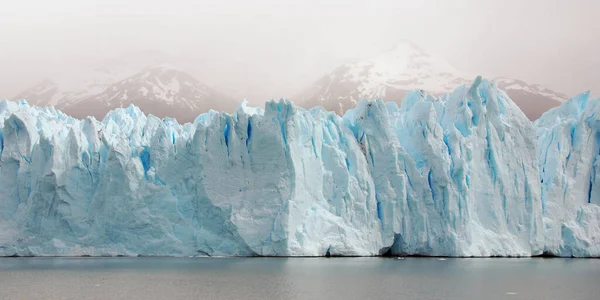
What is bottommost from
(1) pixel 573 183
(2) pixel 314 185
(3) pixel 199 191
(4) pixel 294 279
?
(4) pixel 294 279

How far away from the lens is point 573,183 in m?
29.6

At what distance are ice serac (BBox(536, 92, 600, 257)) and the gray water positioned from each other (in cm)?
244

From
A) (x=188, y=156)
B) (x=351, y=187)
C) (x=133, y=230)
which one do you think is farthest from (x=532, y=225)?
(x=133, y=230)

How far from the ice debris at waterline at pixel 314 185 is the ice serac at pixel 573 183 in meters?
0.06

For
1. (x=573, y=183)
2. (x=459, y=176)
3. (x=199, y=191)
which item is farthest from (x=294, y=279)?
(x=573, y=183)

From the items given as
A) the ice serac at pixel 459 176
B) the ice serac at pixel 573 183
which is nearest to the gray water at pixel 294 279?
the ice serac at pixel 459 176

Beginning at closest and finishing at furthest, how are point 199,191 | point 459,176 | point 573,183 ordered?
1. point 199,191
2. point 459,176
3. point 573,183

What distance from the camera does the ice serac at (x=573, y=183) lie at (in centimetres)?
2909

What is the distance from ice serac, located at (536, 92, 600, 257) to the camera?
29094 millimetres

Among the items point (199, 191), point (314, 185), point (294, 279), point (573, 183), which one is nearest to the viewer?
point (294, 279)

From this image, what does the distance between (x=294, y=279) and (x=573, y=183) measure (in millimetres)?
15198

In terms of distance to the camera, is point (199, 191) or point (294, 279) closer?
point (294, 279)

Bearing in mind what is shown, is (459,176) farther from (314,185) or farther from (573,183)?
(314,185)

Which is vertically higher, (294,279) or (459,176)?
(459,176)
